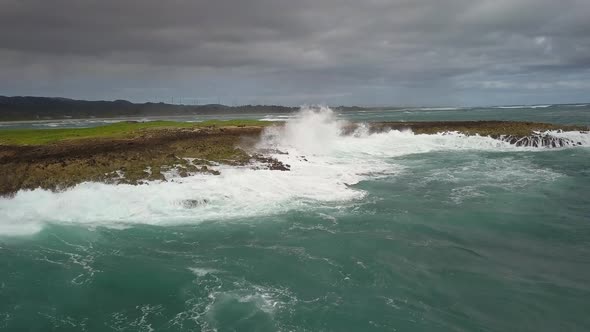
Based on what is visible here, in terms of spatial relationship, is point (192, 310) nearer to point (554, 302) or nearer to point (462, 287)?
point (462, 287)

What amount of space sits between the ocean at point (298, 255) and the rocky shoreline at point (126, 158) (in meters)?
1.34

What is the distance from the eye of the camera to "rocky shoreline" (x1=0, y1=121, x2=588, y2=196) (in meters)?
19.2

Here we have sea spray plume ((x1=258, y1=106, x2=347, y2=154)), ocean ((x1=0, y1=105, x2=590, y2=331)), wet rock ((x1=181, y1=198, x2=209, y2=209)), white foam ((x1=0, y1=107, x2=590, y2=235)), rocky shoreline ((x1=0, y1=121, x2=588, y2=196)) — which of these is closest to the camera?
ocean ((x1=0, y1=105, x2=590, y2=331))

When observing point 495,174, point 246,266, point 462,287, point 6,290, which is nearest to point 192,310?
point 246,266

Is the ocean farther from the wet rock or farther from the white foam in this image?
the wet rock

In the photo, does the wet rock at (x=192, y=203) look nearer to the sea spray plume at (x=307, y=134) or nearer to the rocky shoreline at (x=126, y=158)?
the rocky shoreline at (x=126, y=158)

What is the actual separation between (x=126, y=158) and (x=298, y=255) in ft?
48.0

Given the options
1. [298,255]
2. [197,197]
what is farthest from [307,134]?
[298,255]

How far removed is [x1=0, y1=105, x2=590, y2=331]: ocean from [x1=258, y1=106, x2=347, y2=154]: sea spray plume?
11214 millimetres

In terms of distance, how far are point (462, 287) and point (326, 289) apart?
3590 mm

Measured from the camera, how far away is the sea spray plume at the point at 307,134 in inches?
1347

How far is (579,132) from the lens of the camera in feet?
133

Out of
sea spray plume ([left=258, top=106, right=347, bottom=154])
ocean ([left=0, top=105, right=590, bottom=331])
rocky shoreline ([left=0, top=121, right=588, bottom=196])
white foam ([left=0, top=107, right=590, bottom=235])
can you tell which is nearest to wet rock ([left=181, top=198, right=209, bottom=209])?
white foam ([left=0, top=107, right=590, bottom=235])

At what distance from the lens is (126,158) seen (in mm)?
23062
